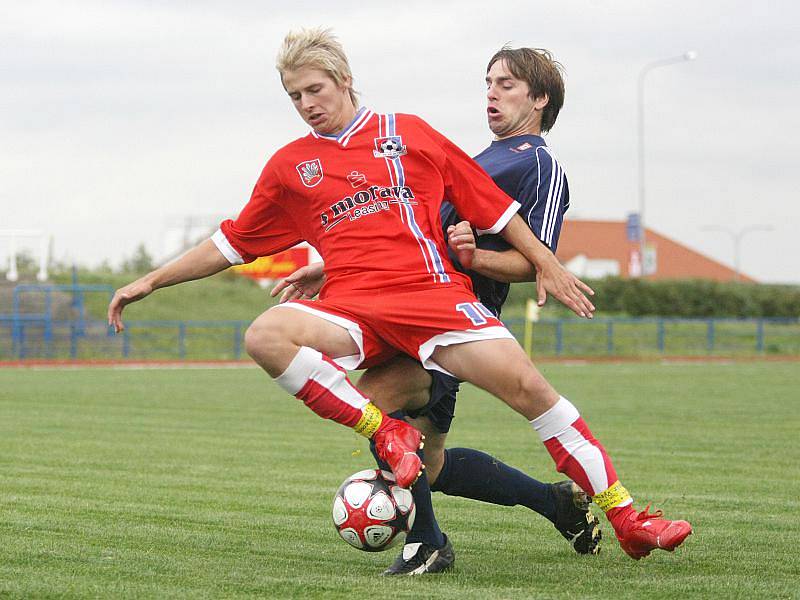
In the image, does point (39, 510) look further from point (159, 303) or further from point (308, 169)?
point (159, 303)

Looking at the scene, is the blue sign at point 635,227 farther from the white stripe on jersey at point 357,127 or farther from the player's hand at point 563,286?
the white stripe on jersey at point 357,127

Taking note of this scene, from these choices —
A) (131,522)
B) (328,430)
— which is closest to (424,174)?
(131,522)

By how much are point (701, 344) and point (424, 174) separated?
37.6m

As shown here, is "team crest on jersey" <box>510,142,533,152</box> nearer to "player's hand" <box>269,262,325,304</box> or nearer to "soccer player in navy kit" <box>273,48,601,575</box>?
"soccer player in navy kit" <box>273,48,601,575</box>

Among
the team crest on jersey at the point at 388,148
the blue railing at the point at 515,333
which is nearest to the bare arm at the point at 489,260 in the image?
the team crest on jersey at the point at 388,148

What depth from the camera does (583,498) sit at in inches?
227

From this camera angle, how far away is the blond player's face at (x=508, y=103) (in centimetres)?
530

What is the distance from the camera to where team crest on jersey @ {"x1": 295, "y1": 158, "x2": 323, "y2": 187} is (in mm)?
4879

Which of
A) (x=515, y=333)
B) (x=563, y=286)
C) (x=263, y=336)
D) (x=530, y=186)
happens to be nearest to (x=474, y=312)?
(x=563, y=286)

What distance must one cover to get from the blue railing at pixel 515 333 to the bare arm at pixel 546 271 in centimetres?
3139

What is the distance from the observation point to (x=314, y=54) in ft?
15.6

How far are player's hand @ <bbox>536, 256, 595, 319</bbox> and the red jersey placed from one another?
0.84 ft

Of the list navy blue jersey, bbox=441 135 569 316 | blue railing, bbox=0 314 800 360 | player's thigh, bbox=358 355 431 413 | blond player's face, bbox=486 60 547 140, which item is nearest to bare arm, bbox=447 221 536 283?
navy blue jersey, bbox=441 135 569 316

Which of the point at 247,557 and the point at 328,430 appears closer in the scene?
the point at 247,557
